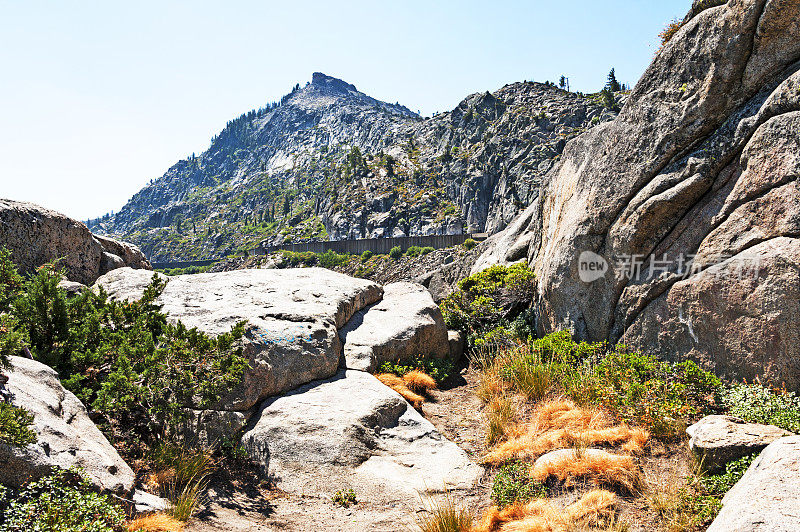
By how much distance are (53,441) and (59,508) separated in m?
0.84

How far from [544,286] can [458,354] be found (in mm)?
3093

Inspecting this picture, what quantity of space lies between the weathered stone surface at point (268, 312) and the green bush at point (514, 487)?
4.24 meters

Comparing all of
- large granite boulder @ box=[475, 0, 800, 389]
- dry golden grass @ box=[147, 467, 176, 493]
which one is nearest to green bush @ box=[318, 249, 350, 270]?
large granite boulder @ box=[475, 0, 800, 389]

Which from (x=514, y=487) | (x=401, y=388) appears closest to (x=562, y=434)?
(x=514, y=487)

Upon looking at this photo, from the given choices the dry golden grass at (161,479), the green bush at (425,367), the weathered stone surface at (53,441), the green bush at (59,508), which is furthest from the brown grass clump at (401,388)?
the green bush at (59,508)

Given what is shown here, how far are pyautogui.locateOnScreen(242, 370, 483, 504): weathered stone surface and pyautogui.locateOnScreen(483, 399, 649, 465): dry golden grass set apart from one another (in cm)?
68

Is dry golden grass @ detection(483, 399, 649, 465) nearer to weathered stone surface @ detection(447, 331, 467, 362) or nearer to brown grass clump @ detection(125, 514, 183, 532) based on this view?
brown grass clump @ detection(125, 514, 183, 532)

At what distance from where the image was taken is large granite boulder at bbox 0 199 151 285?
8820mm

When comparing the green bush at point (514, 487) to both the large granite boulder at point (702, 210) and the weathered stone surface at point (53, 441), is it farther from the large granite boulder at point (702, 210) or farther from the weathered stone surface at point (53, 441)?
the weathered stone surface at point (53, 441)

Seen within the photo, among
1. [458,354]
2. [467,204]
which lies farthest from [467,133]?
[458,354]

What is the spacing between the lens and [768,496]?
4.05 metres

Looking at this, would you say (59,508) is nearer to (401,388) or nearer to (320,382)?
(320,382)

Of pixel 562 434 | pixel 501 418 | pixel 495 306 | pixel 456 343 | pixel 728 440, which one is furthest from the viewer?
pixel 495 306

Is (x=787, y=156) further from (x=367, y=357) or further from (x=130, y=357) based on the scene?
(x=130, y=357)
